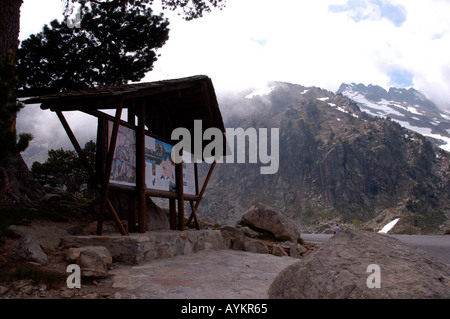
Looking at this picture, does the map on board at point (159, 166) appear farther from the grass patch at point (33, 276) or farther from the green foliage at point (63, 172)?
the green foliage at point (63, 172)

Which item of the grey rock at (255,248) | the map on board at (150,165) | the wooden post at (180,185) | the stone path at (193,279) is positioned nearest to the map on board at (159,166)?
the map on board at (150,165)

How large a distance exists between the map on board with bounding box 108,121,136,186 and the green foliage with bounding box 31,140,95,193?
1748cm

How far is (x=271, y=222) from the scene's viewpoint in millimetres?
15867

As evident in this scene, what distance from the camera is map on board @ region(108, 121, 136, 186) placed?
799 cm

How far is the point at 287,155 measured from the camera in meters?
190

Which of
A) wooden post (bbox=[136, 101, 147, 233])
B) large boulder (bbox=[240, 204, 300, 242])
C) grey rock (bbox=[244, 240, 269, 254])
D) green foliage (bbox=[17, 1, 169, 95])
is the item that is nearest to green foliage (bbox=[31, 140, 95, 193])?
green foliage (bbox=[17, 1, 169, 95])

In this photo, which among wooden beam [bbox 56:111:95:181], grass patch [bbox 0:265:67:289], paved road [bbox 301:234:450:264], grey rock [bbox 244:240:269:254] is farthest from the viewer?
paved road [bbox 301:234:450:264]

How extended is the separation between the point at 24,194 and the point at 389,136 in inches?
7089

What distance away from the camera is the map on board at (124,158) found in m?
7.99

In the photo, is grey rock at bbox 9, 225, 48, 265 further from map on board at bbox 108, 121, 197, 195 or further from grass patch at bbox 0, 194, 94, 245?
map on board at bbox 108, 121, 197, 195

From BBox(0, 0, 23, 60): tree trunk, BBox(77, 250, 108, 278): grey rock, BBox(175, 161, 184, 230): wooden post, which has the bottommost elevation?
BBox(77, 250, 108, 278): grey rock
